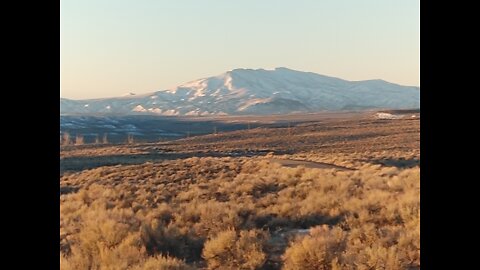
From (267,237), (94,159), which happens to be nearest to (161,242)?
(267,237)

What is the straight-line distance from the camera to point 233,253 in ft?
23.5

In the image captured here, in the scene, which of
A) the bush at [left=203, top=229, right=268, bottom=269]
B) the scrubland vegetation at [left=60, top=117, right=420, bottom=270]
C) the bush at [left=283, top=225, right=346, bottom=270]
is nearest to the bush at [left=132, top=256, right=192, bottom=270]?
the scrubland vegetation at [left=60, top=117, right=420, bottom=270]

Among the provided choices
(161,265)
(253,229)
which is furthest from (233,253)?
(253,229)

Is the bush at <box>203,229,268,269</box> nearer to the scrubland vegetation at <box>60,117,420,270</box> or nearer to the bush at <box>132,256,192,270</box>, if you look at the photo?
the scrubland vegetation at <box>60,117,420,270</box>

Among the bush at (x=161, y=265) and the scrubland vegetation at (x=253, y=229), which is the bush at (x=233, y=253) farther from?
the bush at (x=161, y=265)

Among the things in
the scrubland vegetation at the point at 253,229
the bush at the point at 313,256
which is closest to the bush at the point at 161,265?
the scrubland vegetation at the point at 253,229

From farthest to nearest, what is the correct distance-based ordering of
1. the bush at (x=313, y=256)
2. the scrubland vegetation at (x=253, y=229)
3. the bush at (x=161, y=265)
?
the scrubland vegetation at (x=253, y=229) → the bush at (x=313, y=256) → the bush at (x=161, y=265)

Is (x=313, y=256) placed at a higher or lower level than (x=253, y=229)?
higher

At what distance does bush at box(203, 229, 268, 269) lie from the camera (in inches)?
269

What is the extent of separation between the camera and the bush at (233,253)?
22.4 feet

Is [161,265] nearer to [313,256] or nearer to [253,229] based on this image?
[313,256]

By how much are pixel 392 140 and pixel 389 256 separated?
43017 millimetres

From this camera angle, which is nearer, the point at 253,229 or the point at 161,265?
the point at 161,265
